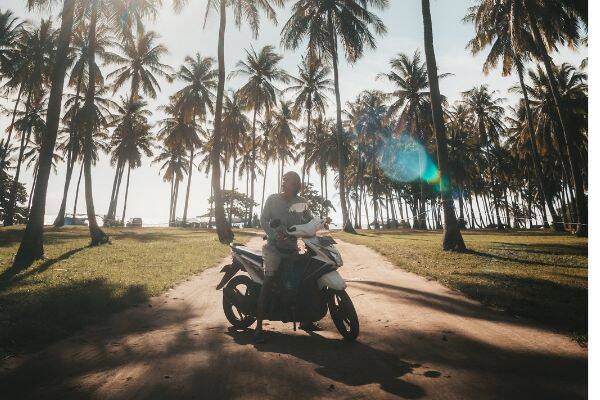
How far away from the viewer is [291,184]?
4695mm

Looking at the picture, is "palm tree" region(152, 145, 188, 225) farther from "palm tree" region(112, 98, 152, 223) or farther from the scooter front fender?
the scooter front fender

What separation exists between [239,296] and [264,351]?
4.04ft

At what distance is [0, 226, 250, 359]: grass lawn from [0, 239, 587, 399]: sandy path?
50 centimetres

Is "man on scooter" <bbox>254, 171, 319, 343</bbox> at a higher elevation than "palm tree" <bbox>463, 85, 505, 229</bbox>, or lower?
lower

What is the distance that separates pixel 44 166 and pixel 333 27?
76.2ft

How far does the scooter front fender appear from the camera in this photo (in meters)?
4.04

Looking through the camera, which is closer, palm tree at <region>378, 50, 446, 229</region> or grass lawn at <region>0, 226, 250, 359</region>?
grass lawn at <region>0, 226, 250, 359</region>

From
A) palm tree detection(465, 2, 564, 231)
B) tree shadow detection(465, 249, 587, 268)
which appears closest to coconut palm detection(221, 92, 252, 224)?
palm tree detection(465, 2, 564, 231)

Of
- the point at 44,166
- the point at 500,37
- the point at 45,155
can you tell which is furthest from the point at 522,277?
the point at 500,37

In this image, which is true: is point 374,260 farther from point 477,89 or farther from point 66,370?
point 477,89

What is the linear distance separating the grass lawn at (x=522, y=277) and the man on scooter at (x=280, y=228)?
11.1 feet

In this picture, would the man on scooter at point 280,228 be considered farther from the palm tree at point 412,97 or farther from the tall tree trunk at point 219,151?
the palm tree at point 412,97

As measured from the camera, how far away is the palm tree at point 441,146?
1287 centimetres

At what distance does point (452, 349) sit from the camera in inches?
146
